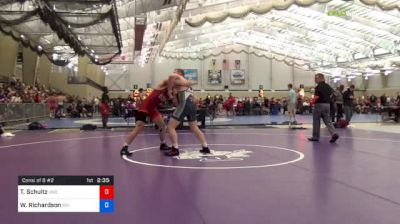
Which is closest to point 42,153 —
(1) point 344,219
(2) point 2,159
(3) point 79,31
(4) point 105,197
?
(2) point 2,159

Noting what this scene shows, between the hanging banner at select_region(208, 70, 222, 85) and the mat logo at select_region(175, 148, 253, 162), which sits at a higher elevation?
the hanging banner at select_region(208, 70, 222, 85)

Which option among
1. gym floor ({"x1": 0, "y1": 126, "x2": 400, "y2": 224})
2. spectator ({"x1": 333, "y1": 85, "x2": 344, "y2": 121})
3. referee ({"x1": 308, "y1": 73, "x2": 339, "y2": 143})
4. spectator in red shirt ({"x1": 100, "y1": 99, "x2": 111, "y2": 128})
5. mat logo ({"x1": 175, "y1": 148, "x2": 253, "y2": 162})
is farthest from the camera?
spectator in red shirt ({"x1": 100, "y1": 99, "x2": 111, "y2": 128})

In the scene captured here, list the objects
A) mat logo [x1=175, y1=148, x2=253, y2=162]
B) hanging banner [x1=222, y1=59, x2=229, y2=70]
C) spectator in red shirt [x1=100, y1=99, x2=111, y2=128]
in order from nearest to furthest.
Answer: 1. mat logo [x1=175, y1=148, x2=253, y2=162]
2. spectator in red shirt [x1=100, y1=99, x2=111, y2=128]
3. hanging banner [x1=222, y1=59, x2=229, y2=70]

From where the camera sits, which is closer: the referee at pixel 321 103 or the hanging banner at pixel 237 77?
the referee at pixel 321 103

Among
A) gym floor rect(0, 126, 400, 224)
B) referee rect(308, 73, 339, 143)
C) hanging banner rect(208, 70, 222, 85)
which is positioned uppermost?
hanging banner rect(208, 70, 222, 85)

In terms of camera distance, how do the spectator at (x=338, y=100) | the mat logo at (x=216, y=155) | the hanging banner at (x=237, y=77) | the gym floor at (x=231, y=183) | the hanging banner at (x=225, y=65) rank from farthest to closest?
the hanging banner at (x=237, y=77), the hanging banner at (x=225, y=65), the spectator at (x=338, y=100), the mat logo at (x=216, y=155), the gym floor at (x=231, y=183)

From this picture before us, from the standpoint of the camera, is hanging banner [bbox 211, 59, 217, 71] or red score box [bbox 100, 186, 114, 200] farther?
hanging banner [bbox 211, 59, 217, 71]

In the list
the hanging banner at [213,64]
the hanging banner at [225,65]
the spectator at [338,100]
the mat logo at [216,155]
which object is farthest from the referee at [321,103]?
the hanging banner at [225,65]

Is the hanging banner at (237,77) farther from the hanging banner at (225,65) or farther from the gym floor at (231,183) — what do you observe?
the gym floor at (231,183)

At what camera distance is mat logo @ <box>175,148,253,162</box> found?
648 cm

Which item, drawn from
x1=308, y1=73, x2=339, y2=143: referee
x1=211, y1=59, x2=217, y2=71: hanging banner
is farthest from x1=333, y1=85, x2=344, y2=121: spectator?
x1=211, y1=59, x2=217, y2=71: hanging banner

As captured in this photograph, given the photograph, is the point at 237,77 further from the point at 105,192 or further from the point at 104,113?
the point at 105,192

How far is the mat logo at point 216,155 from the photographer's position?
648cm
